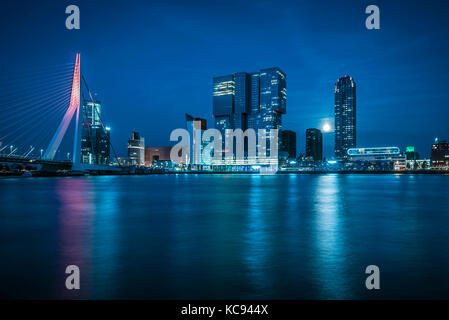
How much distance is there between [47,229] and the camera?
14.4 metres

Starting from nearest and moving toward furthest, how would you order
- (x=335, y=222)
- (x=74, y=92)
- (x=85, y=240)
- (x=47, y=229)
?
1. (x=85, y=240)
2. (x=47, y=229)
3. (x=335, y=222)
4. (x=74, y=92)

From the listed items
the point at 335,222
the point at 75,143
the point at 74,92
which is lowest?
the point at 335,222

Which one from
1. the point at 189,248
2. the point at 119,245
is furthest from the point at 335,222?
the point at 119,245

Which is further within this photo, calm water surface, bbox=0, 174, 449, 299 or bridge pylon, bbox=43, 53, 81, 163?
bridge pylon, bbox=43, 53, 81, 163

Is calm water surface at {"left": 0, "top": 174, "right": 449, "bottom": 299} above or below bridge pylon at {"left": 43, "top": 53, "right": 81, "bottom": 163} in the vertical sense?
below

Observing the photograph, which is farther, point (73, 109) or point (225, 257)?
point (73, 109)

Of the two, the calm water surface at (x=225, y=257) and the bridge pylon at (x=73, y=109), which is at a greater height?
the bridge pylon at (x=73, y=109)

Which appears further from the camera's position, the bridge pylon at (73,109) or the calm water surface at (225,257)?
the bridge pylon at (73,109)
